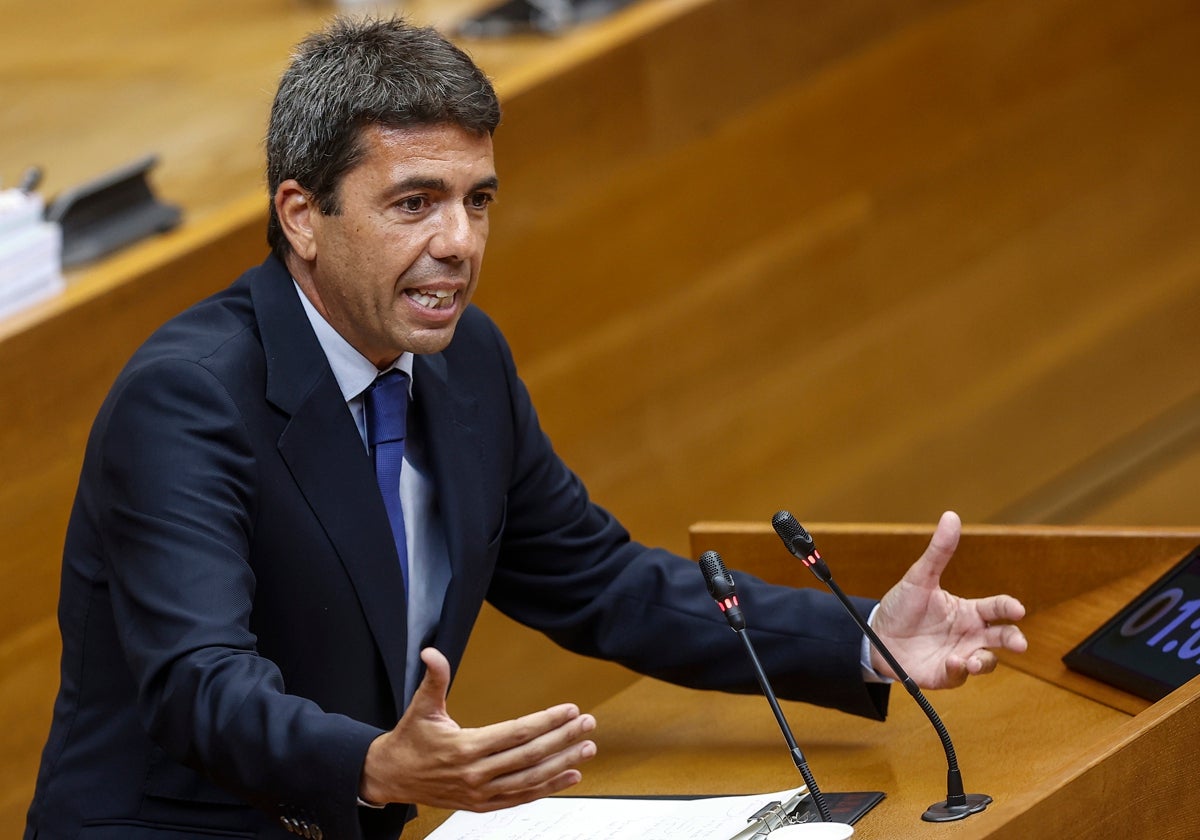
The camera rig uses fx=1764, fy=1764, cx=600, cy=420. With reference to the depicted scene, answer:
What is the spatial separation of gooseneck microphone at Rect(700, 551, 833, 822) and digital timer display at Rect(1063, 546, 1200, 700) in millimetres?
351

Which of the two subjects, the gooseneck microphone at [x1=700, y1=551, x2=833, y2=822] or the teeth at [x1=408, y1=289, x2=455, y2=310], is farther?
the teeth at [x1=408, y1=289, x2=455, y2=310]

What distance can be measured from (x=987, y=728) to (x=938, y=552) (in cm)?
18

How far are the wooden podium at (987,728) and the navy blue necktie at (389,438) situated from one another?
256mm

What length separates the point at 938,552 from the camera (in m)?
1.55

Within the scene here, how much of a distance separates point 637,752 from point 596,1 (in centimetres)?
174

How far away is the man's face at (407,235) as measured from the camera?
1475 mm

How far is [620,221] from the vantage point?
293 centimetres

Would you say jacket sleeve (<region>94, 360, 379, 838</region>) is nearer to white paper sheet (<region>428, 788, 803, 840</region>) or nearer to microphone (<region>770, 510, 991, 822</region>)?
white paper sheet (<region>428, 788, 803, 840</region>)

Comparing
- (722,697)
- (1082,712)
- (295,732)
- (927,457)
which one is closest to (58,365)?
(722,697)

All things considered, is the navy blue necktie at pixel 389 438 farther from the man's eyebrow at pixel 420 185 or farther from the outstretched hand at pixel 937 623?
the outstretched hand at pixel 937 623

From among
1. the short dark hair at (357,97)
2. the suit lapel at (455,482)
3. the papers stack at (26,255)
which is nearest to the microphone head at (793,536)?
the suit lapel at (455,482)

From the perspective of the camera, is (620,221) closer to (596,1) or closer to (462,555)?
(596,1)

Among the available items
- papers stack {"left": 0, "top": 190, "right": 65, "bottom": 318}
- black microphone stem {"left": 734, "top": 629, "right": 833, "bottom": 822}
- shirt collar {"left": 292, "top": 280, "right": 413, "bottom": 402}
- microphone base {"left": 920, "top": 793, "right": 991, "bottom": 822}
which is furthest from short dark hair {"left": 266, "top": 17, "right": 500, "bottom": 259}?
papers stack {"left": 0, "top": 190, "right": 65, "bottom": 318}

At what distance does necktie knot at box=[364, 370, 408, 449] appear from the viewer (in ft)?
5.16
